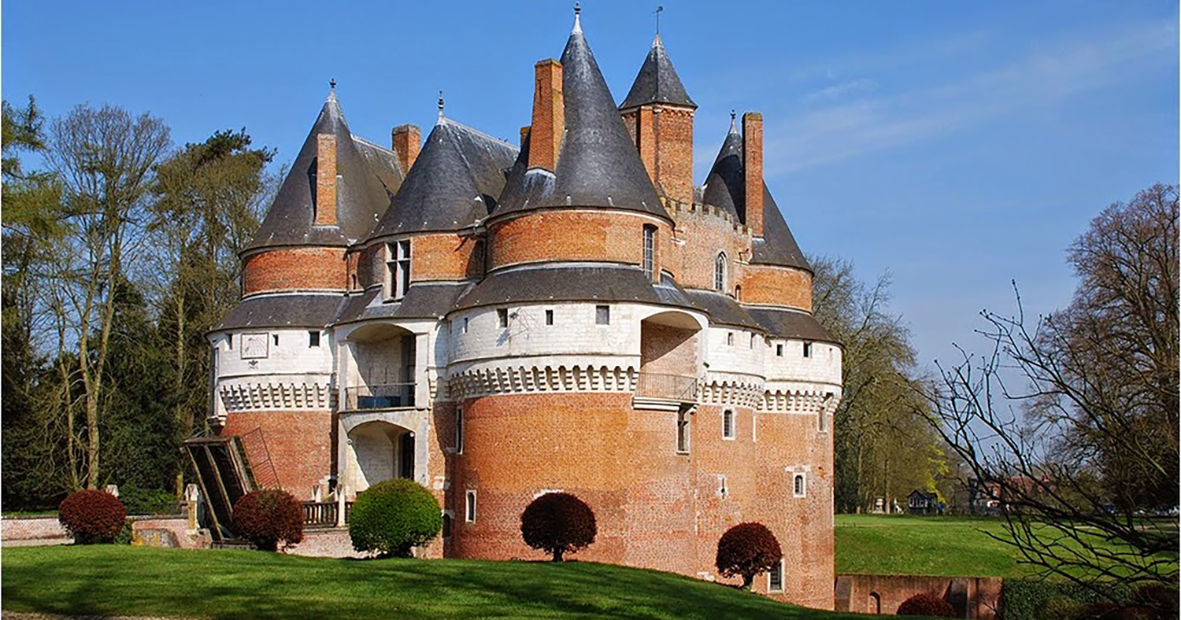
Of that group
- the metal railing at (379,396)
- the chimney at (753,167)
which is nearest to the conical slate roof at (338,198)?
the metal railing at (379,396)

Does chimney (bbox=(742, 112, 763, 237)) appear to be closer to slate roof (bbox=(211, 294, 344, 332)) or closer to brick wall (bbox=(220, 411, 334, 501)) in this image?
slate roof (bbox=(211, 294, 344, 332))

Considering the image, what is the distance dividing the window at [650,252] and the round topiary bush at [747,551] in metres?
6.78

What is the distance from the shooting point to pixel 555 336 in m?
31.6

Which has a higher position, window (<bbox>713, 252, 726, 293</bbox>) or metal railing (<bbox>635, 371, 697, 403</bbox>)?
window (<bbox>713, 252, 726, 293</bbox>)

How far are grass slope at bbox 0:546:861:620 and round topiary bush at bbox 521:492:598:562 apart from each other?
235 centimetres

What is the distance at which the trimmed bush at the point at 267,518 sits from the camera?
28.6 meters

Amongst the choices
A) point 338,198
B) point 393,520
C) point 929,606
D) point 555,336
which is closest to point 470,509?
point 393,520

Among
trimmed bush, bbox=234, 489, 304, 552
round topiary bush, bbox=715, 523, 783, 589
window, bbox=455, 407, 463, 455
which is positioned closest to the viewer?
trimmed bush, bbox=234, 489, 304, 552

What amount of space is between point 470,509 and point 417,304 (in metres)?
5.85

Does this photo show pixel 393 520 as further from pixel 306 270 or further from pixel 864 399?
pixel 864 399

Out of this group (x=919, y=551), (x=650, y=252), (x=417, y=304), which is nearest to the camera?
(x=650, y=252)

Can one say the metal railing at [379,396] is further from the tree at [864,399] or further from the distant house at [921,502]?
the distant house at [921,502]

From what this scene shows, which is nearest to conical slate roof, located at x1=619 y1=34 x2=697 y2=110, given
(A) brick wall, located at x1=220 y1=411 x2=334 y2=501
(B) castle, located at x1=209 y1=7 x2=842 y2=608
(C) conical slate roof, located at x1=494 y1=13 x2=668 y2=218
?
(B) castle, located at x1=209 y1=7 x2=842 y2=608

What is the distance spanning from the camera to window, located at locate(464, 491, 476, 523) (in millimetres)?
32625
